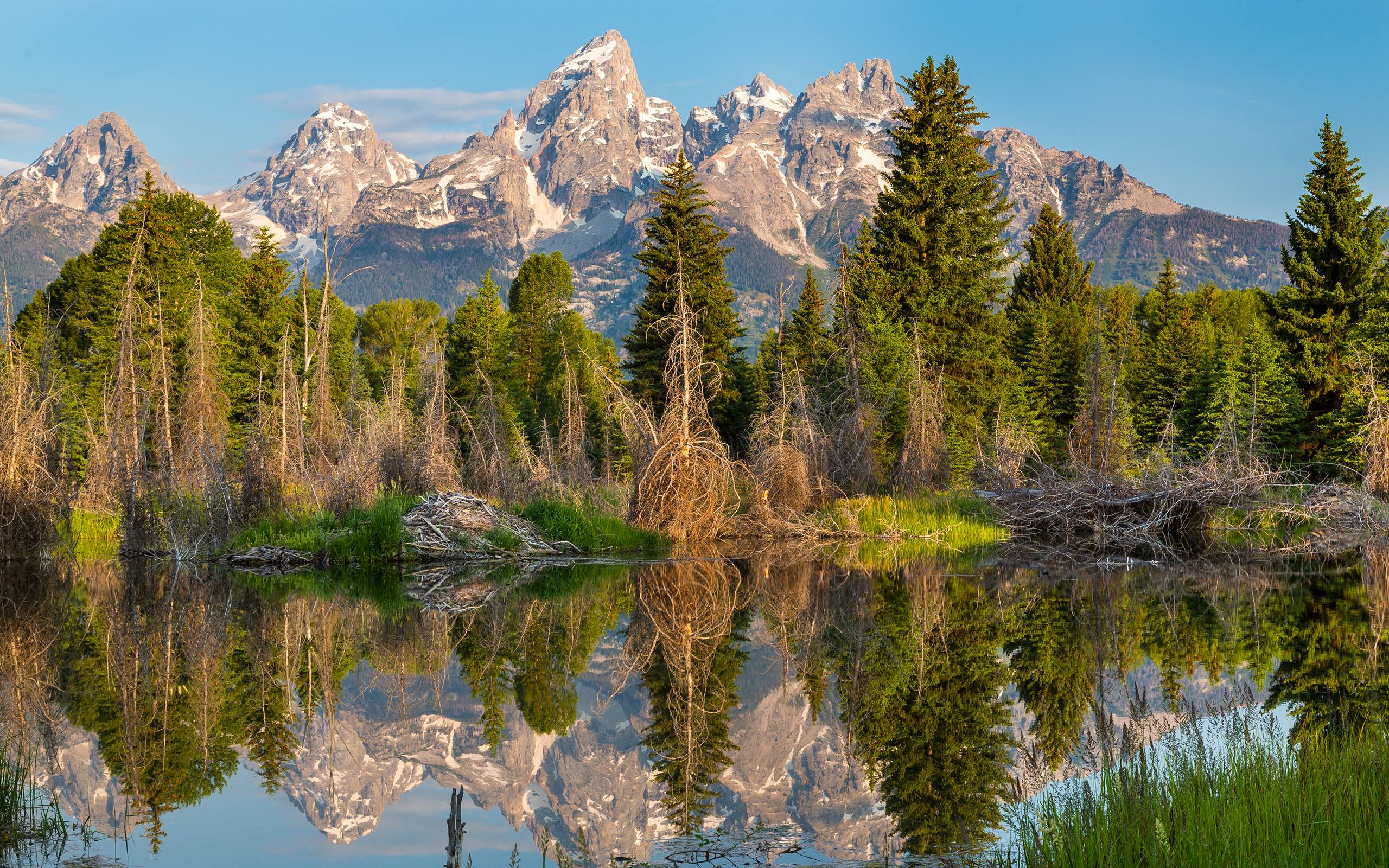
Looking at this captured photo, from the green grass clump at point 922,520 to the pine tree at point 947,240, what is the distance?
12156 millimetres

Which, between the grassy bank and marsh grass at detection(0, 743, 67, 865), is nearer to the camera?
marsh grass at detection(0, 743, 67, 865)

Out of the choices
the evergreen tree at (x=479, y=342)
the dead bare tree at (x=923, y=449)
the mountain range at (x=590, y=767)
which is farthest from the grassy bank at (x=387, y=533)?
the evergreen tree at (x=479, y=342)

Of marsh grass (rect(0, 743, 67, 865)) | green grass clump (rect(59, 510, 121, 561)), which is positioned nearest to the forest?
green grass clump (rect(59, 510, 121, 561))

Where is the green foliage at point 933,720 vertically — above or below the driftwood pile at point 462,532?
below

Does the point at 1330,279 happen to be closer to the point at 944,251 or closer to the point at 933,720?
the point at 944,251

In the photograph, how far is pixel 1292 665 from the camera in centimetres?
819

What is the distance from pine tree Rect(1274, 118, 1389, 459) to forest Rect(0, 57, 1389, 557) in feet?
0.32

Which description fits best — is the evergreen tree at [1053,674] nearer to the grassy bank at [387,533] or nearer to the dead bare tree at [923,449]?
the grassy bank at [387,533]

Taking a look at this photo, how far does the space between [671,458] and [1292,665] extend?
1133 cm

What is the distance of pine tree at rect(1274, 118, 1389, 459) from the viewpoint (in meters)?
32.3

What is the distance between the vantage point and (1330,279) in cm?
→ 3350

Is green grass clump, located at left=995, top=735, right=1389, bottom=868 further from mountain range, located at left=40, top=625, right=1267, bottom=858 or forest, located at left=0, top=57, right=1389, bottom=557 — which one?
forest, located at left=0, top=57, right=1389, bottom=557

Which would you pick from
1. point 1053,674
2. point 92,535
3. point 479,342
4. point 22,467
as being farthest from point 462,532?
point 479,342

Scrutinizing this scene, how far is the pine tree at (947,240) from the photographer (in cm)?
3444
